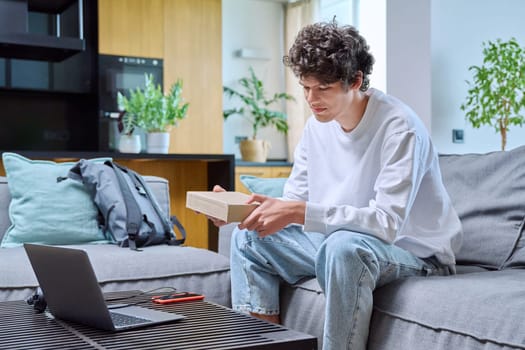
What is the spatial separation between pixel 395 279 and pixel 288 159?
4.97m

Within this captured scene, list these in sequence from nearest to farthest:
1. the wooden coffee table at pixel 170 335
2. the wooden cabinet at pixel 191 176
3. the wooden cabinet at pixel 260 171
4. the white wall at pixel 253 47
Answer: the wooden coffee table at pixel 170 335 < the wooden cabinet at pixel 191 176 < the wooden cabinet at pixel 260 171 < the white wall at pixel 253 47

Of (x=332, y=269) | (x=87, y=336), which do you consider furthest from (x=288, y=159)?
(x=87, y=336)

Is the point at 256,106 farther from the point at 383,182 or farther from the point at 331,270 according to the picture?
the point at 331,270

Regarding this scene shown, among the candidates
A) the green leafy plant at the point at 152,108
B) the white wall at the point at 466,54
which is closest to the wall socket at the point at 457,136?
the white wall at the point at 466,54

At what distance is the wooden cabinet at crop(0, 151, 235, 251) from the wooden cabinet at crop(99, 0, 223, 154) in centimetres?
120

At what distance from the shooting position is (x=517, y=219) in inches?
84.1

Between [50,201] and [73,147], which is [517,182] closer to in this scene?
[50,201]

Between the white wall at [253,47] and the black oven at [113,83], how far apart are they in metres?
1.21

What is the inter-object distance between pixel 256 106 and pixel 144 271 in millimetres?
4091

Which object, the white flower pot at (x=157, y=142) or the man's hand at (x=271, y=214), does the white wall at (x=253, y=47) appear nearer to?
the white flower pot at (x=157, y=142)

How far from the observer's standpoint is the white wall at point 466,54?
6.15 metres

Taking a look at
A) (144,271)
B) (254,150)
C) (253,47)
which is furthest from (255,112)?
(144,271)

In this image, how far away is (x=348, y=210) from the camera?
1.79m

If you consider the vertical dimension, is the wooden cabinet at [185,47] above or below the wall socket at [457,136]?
above
